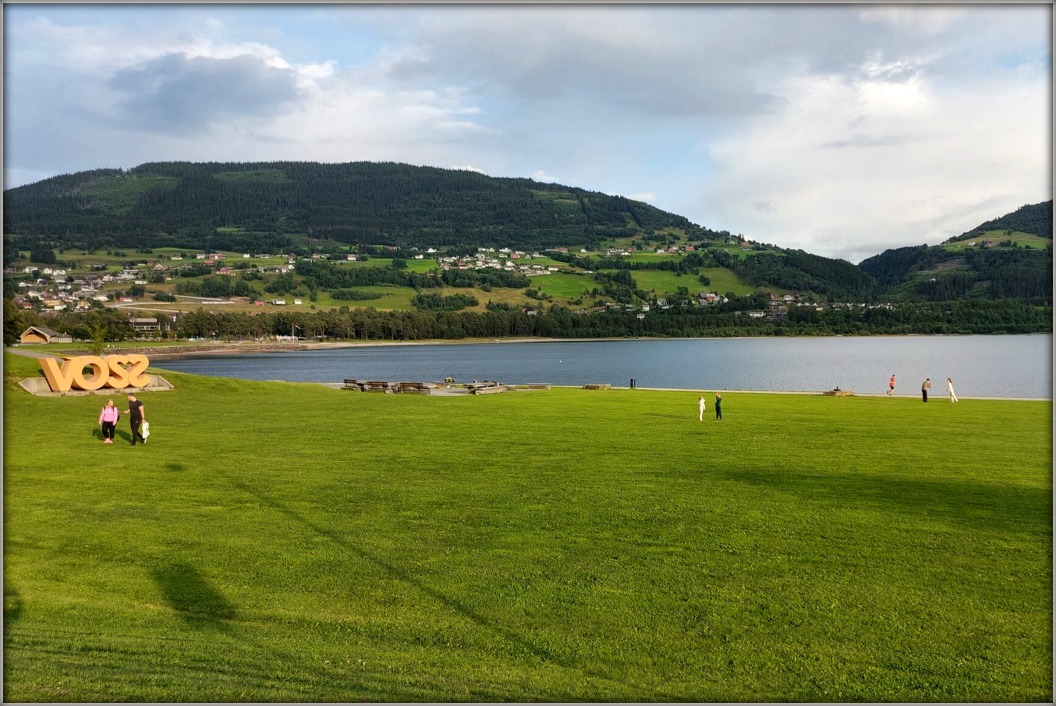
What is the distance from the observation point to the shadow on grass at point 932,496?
11867mm

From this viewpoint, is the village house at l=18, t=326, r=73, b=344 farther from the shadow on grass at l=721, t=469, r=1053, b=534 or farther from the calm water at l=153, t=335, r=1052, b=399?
the shadow on grass at l=721, t=469, r=1053, b=534

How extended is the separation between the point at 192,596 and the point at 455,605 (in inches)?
135

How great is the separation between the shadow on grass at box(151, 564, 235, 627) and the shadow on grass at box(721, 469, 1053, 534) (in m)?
10.5

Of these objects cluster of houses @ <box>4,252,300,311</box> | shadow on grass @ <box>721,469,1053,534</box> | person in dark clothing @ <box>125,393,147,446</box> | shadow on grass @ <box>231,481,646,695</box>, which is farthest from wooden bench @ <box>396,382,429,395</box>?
cluster of houses @ <box>4,252,300,311</box>

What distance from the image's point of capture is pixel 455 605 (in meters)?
8.65

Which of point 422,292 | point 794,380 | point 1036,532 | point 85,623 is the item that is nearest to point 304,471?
point 85,623

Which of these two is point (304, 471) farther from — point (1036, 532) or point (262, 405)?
point (262, 405)

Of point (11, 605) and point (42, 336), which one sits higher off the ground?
point (42, 336)

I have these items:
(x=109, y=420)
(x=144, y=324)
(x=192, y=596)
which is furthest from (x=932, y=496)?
(x=144, y=324)

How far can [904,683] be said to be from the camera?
21.9ft

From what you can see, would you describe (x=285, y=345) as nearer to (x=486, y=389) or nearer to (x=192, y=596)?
(x=486, y=389)

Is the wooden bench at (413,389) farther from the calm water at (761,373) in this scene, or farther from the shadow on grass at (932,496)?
the shadow on grass at (932,496)

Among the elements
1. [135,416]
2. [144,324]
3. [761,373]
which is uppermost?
[144,324]

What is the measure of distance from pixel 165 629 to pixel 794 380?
62.1 meters
